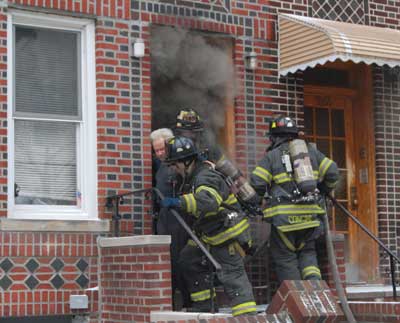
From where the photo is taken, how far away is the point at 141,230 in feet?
34.3

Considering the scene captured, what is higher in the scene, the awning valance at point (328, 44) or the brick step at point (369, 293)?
the awning valance at point (328, 44)

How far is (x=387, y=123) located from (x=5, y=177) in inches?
203

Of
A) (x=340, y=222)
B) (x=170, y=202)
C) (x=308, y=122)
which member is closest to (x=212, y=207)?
(x=170, y=202)

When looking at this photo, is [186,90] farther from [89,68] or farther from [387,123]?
[387,123]

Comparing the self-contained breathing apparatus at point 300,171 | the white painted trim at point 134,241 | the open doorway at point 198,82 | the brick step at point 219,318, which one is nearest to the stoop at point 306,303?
the brick step at point 219,318

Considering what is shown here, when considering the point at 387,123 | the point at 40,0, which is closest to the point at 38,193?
the point at 40,0

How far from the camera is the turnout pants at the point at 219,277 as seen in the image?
916 centimetres

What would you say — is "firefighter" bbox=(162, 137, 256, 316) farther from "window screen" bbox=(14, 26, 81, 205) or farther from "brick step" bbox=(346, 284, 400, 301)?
"brick step" bbox=(346, 284, 400, 301)

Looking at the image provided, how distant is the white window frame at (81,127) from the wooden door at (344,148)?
3.25m

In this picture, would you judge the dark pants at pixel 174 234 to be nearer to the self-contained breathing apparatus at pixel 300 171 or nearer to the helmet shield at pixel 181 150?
the helmet shield at pixel 181 150

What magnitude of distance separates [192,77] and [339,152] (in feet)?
8.06

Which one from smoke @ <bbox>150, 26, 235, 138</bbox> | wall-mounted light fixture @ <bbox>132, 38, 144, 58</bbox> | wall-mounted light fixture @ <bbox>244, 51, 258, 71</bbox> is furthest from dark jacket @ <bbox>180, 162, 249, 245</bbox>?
wall-mounted light fixture @ <bbox>244, 51, 258, 71</bbox>

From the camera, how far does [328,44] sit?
10883 mm

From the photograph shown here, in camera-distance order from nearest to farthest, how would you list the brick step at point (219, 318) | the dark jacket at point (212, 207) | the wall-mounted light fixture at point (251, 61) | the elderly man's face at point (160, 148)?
the brick step at point (219, 318) < the dark jacket at point (212, 207) < the elderly man's face at point (160, 148) < the wall-mounted light fixture at point (251, 61)
